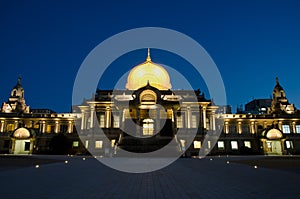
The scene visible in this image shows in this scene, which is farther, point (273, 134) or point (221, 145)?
point (221, 145)

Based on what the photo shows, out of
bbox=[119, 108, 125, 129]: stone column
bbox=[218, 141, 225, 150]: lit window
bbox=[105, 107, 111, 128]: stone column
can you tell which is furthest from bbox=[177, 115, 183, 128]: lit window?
bbox=[105, 107, 111, 128]: stone column

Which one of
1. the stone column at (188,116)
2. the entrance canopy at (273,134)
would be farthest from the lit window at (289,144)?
the stone column at (188,116)

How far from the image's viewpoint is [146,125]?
2035 inches

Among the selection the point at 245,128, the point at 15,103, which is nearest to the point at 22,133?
the point at 15,103

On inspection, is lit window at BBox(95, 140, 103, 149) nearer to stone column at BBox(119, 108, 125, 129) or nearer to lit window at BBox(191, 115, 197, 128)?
stone column at BBox(119, 108, 125, 129)

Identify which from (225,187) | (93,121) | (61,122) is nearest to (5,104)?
(61,122)

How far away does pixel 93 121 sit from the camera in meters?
57.8

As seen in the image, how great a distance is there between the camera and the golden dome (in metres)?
66.5

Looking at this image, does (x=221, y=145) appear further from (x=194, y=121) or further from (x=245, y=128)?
(x=245, y=128)

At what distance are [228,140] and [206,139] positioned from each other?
8952 mm

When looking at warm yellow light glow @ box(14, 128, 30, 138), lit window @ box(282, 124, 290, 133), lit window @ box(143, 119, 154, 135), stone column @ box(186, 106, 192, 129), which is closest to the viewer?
lit window @ box(143, 119, 154, 135)

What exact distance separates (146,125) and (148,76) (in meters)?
19.3

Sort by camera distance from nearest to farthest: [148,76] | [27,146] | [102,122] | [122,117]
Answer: [122,117], [27,146], [102,122], [148,76]

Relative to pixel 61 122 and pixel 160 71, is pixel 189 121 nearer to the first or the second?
pixel 160 71
